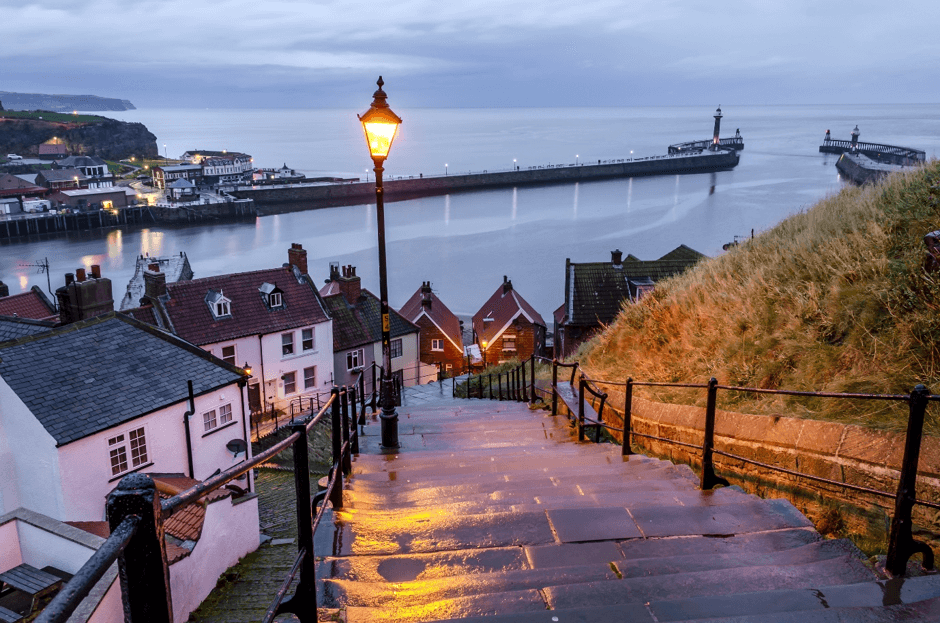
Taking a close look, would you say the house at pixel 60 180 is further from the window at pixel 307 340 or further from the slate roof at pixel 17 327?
the slate roof at pixel 17 327

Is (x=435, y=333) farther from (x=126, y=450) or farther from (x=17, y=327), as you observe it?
(x=126, y=450)

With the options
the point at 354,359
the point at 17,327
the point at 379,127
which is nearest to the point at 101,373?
the point at 17,327

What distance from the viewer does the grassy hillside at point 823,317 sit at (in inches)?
242

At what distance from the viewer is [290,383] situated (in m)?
30.8

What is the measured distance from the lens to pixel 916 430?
11.9 ft

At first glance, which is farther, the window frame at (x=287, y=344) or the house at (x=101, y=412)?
the window frame at (x=287, y=344)

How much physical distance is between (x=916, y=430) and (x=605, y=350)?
32.3 ft

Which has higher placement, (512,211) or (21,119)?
(21,119)

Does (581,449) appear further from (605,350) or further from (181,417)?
(181,417)

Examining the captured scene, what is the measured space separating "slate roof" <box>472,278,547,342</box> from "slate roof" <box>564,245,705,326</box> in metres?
7.80

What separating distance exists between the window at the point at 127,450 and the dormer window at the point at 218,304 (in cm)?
1193

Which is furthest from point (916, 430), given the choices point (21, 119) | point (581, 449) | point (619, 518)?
point (21, 119)

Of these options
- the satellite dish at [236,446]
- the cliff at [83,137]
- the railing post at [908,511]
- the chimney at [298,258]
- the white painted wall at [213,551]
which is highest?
the cliff at [83,137]

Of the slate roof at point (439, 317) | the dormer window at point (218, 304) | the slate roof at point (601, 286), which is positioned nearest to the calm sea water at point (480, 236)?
the slate roof at point (439, 317)
